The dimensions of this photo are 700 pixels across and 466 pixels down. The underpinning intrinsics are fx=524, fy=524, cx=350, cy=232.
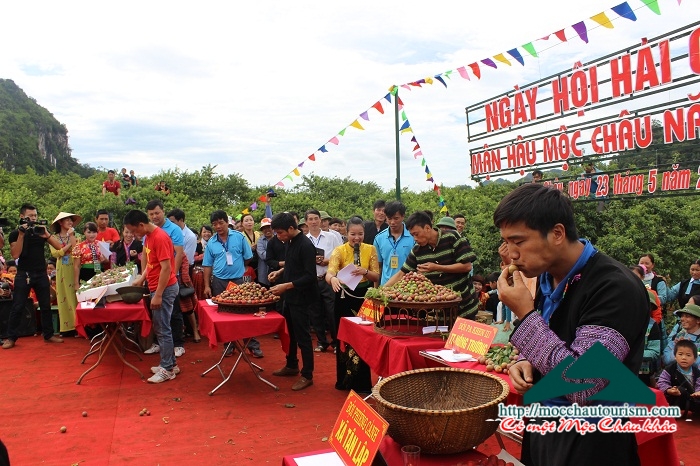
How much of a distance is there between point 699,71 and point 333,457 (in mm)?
7024

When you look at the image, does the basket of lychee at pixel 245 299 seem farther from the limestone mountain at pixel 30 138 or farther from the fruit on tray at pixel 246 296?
the limestone mountain at pixel 30 138

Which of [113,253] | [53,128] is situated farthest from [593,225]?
[53,128]

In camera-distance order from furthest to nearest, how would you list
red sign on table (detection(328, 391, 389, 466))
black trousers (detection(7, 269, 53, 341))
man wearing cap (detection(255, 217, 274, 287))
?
1. man wearing cap (detection(255, 217, 274, 287))
2. black trousers (detection(7, 269, 53, 341))
3. red sign on table (detection(328, 391, 389, 466))

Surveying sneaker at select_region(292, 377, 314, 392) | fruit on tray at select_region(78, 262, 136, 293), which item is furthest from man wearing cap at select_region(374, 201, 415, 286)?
fruit on tray at select_region(78, 262, 136, 293)

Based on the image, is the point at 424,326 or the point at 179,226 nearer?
the point at 424,326

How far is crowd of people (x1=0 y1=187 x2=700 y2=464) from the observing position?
1.37 meters

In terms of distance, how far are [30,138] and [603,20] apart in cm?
4251

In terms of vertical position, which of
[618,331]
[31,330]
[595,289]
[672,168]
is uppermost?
[672,168]

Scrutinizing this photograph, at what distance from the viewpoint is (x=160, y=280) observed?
518 cm

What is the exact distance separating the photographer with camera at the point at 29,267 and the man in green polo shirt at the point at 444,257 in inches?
208

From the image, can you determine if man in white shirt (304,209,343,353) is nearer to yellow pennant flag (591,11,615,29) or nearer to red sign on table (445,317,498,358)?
red sign on table (445,317,498,358)

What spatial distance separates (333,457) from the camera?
6.38ft

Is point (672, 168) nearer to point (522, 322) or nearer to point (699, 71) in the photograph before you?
point (699, 71)

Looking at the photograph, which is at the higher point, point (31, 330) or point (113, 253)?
point (113, 253)
